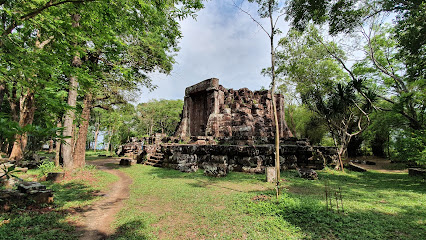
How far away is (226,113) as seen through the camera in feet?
52.3

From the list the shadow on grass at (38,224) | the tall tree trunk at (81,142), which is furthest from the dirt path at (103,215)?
the tall tree trunk at (81,142)

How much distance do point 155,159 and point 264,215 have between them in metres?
11.7

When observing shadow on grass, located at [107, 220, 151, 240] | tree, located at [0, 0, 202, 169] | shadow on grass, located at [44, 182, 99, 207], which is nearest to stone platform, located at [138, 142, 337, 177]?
shadow on grass, located at [44, 182, 99, 207]

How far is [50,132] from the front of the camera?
2.26m

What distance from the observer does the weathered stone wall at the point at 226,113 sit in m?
14.7

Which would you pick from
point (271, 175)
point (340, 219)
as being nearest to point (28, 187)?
point (340, 219)

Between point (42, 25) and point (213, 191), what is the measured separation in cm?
624

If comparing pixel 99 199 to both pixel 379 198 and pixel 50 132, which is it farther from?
pixel 379 198

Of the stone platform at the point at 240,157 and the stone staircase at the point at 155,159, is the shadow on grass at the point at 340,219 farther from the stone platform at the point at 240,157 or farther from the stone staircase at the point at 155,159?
the stone staircase at the point at 155,159

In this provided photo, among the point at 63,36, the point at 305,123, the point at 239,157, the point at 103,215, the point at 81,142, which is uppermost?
the point at 305,123

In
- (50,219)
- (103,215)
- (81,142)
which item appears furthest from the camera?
(81,142)

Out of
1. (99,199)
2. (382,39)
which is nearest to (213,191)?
(99,199)

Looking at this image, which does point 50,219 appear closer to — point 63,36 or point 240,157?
point 63,36

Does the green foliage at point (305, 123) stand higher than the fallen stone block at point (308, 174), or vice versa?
the green foliage at point (305, 123)
